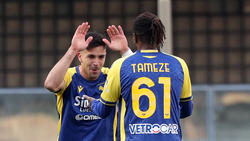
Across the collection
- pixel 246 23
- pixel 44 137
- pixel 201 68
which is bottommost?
pixel 44 137

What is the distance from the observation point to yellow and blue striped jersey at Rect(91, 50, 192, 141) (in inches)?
160

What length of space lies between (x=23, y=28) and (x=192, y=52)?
11.6ft

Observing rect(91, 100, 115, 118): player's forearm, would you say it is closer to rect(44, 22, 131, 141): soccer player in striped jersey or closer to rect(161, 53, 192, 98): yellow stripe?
rect(161, 53, 192, 98): yellow stripe

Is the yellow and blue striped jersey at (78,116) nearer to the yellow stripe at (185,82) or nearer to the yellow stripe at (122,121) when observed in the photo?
the yellow stripe at (122,121)

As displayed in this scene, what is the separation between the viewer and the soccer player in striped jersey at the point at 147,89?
4.07m

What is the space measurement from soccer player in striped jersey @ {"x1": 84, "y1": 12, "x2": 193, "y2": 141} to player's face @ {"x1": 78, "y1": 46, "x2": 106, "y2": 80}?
1.02 meters

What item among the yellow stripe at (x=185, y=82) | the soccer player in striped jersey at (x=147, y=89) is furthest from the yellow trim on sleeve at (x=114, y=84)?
the yellow stripe at (x=185, y=82)

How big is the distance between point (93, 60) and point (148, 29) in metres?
1.18

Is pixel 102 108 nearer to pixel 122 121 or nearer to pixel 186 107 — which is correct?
pixel 122 121

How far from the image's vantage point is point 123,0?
40.5ft

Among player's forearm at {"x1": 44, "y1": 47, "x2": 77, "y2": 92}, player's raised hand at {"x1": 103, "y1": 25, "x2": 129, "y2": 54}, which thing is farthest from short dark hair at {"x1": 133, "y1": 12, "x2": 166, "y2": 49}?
player's forearm at {"x1": 44, "y1": 47, "x2": 77, "y2": 92}

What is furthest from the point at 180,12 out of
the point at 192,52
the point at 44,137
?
the point at 44,137

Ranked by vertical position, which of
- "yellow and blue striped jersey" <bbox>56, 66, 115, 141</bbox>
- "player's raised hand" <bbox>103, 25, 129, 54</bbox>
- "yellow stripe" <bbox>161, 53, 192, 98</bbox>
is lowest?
"yellow and blue striped jersey" <bbox>56, 66, 115, 141</bbox>

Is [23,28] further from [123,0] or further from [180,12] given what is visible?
[180,12]
